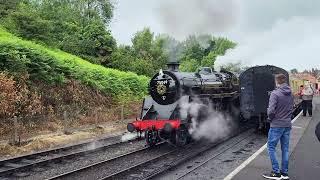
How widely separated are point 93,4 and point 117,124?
1965 centimetres

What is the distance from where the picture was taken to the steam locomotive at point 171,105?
41.3ft

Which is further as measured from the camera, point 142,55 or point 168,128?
point 142,55

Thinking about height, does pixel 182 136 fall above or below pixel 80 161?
above

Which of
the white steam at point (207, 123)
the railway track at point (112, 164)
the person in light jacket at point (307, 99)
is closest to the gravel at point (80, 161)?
the railway track at point (112, 164)

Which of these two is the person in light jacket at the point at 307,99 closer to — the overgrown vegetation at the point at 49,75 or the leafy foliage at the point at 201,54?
the overgrown vegetation at the point at 49,75

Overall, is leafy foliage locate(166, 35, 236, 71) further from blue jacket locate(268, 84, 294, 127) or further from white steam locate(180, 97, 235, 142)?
blue jacket locate(268, 84, 294, 127)

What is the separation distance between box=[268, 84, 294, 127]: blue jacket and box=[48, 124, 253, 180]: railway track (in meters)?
2.97

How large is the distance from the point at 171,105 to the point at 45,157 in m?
3.99

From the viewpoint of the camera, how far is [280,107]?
7.77 metres

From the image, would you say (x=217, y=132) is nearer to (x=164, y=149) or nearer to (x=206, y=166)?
(x=164, y=149)

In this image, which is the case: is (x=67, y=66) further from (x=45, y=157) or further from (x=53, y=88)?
(x=45, y=157)

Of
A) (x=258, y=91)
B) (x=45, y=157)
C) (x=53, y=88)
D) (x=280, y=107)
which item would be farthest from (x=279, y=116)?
(x=53, y=88)

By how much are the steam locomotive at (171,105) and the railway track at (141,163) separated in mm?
437

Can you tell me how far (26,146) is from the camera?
1288 cm
